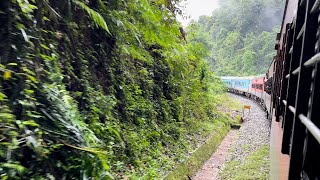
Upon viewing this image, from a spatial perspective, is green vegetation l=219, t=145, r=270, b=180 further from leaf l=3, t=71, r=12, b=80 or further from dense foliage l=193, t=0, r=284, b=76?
dense foliage l=193, t=0, r=284, b=76

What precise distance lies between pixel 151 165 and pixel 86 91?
201 cm

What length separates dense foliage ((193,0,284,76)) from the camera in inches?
1821

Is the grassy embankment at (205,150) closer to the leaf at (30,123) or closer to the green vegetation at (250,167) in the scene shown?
the green vegetation at (250,167)

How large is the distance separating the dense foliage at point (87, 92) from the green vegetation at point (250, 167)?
1148 millimetres

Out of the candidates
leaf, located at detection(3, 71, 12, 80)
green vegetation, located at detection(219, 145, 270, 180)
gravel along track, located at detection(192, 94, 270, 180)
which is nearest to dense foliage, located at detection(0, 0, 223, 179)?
leaf, located at detection(3, 71, 12, 80)

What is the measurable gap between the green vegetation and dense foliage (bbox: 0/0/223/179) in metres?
1.15

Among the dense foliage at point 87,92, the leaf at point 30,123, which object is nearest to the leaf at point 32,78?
the dense foliage at point 87,92

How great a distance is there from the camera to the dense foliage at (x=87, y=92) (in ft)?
7.61

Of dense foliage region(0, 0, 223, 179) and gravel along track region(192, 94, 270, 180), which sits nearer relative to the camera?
dense foliage region(0, 0, 223, 179)

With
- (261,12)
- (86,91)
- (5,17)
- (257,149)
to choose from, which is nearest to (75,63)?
(86,91)

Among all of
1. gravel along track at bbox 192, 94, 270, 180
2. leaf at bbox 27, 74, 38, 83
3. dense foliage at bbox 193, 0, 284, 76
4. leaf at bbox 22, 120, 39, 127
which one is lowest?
gravel along track at bbox 192, 94, 270, 180

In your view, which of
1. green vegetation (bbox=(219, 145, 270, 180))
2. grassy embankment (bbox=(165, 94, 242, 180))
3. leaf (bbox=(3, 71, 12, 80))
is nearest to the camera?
leaf (bbox=(3, 71, 12, 80))

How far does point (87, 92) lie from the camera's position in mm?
4047

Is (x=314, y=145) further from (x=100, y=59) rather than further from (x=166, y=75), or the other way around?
(x=166, y=75)
